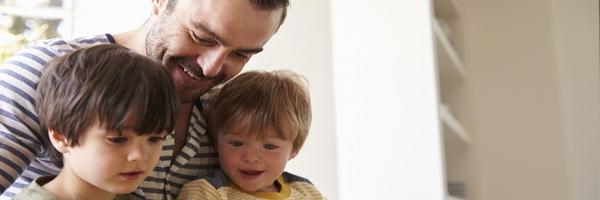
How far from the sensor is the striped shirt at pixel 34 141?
3.12ft

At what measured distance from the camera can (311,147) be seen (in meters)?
2.10

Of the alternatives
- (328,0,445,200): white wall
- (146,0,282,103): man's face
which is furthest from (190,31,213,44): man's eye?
(328,0,445,200): white wall

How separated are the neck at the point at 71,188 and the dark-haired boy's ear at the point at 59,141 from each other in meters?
0.03

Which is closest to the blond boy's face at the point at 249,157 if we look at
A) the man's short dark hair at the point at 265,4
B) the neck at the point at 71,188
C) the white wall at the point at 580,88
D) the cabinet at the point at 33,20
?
the man's short dark hair at the point at 265,4

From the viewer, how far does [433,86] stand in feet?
6.16

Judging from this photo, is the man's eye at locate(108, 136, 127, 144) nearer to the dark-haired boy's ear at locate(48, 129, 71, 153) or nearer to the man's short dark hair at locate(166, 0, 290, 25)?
the dark-haired boy's ear at locate(48, 129, 71, 153)

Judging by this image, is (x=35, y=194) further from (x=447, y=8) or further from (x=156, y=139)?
(x=447, y=8)

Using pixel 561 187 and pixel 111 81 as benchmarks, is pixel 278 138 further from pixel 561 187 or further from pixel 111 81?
pixel 561 187

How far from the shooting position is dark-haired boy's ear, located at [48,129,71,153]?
33.8 inches

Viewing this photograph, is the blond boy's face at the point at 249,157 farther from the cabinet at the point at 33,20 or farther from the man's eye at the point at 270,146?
the cabinet at the point at 33,20

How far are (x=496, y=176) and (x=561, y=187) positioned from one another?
260mm

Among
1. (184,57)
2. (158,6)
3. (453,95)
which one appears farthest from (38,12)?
(453,95)

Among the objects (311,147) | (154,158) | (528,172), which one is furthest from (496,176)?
(154,158)

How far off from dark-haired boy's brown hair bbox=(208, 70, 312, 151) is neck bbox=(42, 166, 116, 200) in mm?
335
